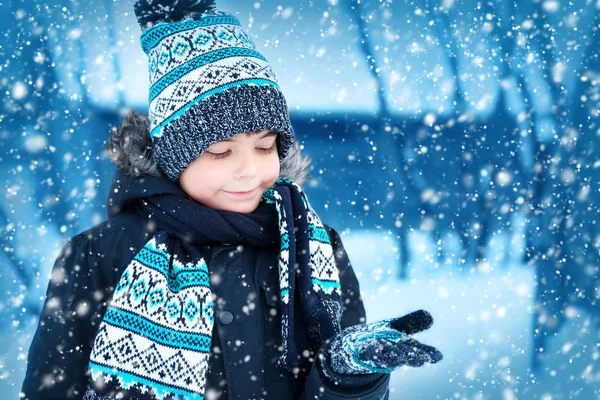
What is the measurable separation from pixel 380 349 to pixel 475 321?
1.59 metres

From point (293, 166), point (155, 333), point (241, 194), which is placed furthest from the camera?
point (293, 166)

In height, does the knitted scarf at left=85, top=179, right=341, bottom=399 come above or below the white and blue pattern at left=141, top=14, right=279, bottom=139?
below

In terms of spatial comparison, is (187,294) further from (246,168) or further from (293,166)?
(293,166)

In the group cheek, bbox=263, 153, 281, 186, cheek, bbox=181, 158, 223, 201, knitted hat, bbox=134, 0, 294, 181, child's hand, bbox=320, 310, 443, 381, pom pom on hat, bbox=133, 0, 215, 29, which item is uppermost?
pom pom on hat, bbox=133, 0, 215, 29

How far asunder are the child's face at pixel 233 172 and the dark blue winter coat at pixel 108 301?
55 mm

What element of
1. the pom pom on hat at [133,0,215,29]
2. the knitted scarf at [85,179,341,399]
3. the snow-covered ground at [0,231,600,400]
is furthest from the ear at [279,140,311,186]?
the snow-covered ground at [0,231,600,400]

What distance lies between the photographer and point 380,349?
112cm

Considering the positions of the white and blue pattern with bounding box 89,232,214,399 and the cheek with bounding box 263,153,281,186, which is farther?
the cheek with bounding box 263,153,281,186

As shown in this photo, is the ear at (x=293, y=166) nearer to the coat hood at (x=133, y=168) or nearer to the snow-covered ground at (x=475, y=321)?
the coat hood at (x=133, y=168)

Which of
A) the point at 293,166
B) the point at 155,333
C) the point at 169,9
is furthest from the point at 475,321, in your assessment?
the point at 169,9

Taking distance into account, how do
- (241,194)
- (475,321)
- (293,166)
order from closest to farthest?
(241,194) → (293,166) → (475,321)

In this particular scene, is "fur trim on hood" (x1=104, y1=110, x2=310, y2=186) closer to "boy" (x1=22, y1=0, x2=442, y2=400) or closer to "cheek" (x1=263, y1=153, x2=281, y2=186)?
"boy" (x1=22, y1=0, x2=442, y2=400)

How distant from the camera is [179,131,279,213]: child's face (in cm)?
144

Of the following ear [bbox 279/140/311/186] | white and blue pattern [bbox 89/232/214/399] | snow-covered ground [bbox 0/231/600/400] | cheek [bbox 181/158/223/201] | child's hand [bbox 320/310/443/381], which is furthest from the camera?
snow-covered ground [bbox 0/231/600/400]
